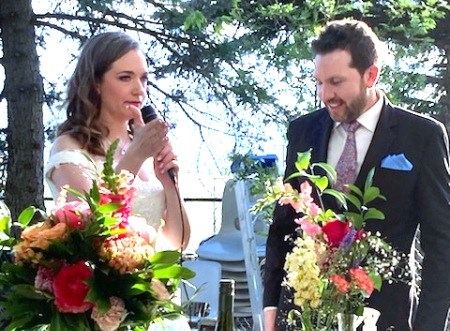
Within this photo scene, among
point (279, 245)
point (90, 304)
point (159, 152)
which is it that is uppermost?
point (159, 152)

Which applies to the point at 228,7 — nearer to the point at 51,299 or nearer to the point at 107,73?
the point at 107,73

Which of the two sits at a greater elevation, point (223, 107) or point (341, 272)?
point (223, 107)

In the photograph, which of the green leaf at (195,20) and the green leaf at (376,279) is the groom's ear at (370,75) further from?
the green leaf at (195,20)

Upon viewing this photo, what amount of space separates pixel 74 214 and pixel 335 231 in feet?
1.63

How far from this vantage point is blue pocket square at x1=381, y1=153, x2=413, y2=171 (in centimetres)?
207

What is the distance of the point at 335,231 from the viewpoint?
4.96 feet

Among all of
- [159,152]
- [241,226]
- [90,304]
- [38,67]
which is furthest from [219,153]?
[90,304]

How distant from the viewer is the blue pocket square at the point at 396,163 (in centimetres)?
207

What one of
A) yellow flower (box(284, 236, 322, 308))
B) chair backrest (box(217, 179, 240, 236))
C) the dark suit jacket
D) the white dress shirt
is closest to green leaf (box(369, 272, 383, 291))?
yellow flower (box(284, 236, 322, 308))

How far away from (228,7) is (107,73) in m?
2.10

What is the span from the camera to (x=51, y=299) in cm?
121

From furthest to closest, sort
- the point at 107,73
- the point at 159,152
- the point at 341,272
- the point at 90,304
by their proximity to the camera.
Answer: the point at 107,73 → the point at 159,152 → the point at 341,272 → the point at 90,304

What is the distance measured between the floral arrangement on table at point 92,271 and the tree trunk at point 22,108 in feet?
10.5

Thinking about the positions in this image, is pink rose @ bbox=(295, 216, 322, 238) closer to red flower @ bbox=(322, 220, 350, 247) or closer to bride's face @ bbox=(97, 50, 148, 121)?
red flower @ bbox=(322, 220, 350, 247)
